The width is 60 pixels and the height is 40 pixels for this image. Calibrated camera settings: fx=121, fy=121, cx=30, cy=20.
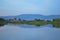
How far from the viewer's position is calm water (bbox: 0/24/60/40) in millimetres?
1475

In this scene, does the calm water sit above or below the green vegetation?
below

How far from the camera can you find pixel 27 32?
1490 mm

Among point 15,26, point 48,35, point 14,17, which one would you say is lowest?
point 48,35

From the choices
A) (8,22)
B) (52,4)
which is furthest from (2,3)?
(52,4)

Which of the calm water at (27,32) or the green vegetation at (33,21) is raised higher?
the green vegetation at (33,21)

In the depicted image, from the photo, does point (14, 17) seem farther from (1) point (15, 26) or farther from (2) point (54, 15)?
(2) point (54, 15)

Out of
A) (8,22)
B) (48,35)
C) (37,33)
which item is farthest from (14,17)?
(48,35)

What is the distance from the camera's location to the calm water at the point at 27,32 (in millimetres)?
1475

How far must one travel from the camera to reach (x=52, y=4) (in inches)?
60.0

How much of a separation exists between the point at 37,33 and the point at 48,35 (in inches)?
5.4

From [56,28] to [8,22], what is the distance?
60cm

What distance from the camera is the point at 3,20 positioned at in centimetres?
153

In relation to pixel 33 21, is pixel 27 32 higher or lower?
lower

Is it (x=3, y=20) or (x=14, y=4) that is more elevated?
(x=14, y=4)
